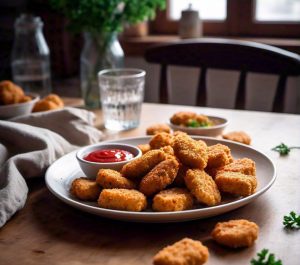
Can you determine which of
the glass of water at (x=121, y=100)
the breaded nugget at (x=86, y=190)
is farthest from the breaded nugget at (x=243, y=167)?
the glass of water at (x=121, y=100)

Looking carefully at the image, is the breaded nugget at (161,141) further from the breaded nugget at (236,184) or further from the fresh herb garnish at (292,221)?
the fresh herb garnish at (292,221)

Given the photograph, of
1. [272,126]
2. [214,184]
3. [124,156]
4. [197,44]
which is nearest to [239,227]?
[214,184]

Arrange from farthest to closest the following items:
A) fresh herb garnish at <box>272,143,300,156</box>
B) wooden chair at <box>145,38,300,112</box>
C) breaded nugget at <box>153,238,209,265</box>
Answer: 1. wooden chair at <box>145,38,300,112</box>
2. fresh herb garnish at <box>272,143,300,156</box>
3. breaded nugget at <box>153,238,209,265</box>

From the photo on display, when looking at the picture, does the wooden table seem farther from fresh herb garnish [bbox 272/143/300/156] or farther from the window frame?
the window frame

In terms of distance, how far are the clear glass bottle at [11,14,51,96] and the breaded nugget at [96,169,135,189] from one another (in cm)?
110

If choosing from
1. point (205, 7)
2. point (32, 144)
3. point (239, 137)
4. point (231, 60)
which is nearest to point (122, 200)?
point (32, 144)

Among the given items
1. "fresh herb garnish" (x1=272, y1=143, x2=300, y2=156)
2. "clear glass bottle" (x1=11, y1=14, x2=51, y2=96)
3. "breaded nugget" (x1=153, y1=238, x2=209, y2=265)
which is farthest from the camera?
"clear glass bottle" (x1=11, y1=14, x2=51, y2=96)

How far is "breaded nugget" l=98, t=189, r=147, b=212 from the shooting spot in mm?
818

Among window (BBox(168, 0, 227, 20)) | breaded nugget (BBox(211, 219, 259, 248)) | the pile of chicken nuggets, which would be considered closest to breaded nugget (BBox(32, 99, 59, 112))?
the pile of chicken nuggets

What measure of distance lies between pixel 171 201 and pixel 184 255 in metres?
0.15

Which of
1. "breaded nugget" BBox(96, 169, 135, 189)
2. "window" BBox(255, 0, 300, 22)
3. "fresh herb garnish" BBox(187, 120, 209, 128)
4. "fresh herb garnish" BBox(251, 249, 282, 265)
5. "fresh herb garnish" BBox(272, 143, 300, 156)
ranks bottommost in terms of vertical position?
"fresh herb garnish" BBox(272, 143, 300, 156)

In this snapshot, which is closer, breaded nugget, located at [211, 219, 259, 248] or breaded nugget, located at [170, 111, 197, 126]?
breaded nugget, located at [211, 219, 259, 248]

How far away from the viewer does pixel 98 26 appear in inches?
63.2

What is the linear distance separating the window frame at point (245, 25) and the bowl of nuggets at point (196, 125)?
4.78ft
